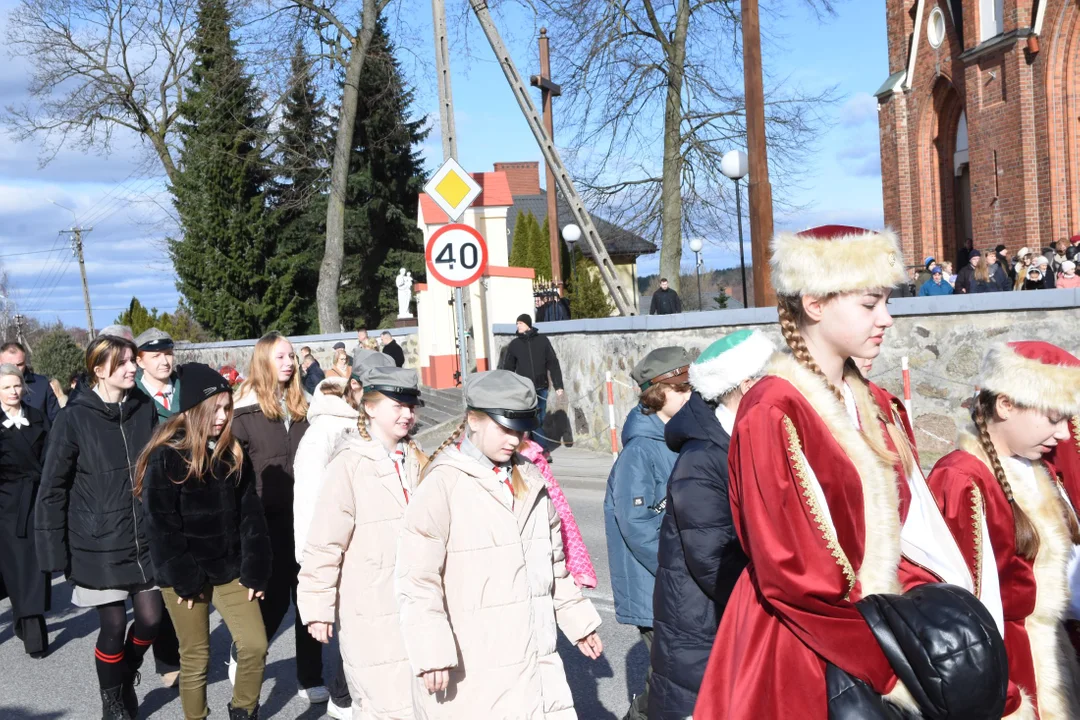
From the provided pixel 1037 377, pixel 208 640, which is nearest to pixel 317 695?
pixel 208 640

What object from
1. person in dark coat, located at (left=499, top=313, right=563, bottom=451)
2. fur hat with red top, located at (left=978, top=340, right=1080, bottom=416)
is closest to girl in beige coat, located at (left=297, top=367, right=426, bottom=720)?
fur hat with red top, located at (left=978, top=340, right=1080, bottom=416)

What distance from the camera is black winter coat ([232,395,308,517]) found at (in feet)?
20.8

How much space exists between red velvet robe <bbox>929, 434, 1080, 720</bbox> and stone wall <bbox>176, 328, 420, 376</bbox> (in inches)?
510

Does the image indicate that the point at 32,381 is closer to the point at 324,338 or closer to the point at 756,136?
the point at 756,136

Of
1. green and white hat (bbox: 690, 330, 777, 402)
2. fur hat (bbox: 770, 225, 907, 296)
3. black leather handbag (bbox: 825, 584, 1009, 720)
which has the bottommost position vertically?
black leather handbag (bbox: 825, 584, 1009, 720)

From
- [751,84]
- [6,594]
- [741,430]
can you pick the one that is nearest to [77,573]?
[6,594]

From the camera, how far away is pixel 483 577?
12.8ft

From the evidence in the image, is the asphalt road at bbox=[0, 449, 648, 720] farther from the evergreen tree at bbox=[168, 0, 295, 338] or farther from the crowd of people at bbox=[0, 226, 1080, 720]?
the evergreen tree at bbox=[168, 0, 295, 338]

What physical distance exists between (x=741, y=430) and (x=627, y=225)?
1055 inches

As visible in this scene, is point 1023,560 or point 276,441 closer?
point 1023,560

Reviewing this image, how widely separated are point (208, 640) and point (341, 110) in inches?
977

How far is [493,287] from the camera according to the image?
20344mm

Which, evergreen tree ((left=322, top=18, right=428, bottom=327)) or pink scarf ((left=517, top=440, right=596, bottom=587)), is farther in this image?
evergreen tree ((left=322, top=18, right=428, bottom=327))

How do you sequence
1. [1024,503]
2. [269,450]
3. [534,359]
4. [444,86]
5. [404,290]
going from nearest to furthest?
1. [1024,503]
2. [269,450]
3. [444,86]
4. [534,359]
5. [404,290]
